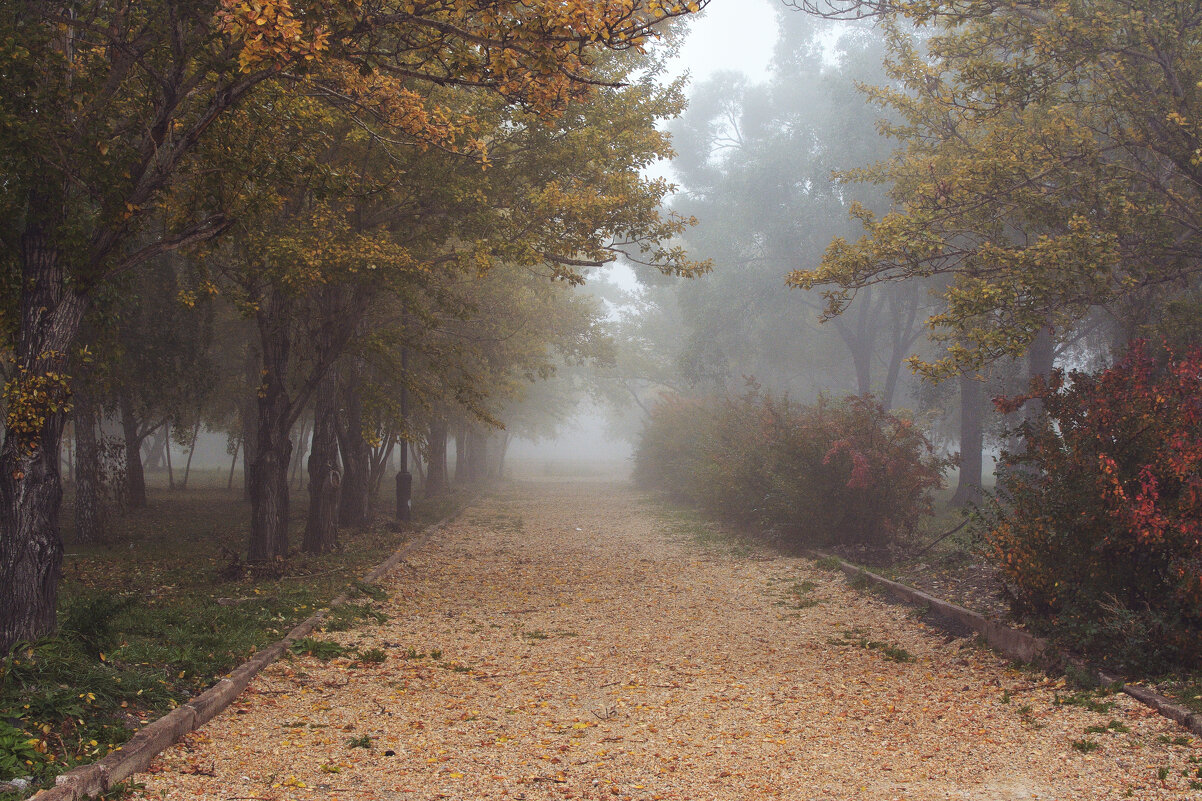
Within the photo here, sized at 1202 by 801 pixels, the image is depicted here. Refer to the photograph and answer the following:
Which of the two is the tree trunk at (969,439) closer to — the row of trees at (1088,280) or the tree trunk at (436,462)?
the row of trees at (1088,280)

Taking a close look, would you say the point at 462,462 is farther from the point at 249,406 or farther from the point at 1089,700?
the point at 1089,700

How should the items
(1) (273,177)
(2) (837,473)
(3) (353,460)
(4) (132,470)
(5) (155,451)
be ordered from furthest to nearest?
1. (5) (155,451)
2. (4) (132,470)
3. (3) (353,460)
4. (2) (837,473)
5. (1) (273,177)

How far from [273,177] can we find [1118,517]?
6.89 meters

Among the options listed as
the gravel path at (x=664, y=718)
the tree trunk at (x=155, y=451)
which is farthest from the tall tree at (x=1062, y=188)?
the tree trunk at (x=155, y=451)

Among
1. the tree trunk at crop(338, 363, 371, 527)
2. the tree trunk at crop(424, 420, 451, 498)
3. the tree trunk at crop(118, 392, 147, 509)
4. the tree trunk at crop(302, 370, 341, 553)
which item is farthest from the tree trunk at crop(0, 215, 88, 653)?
the tree trunk at crop(424, 420, 451, 498)

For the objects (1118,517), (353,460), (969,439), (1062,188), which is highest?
(1062,188)

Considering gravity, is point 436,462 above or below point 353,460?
below

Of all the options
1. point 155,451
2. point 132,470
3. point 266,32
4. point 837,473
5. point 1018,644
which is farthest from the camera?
point 155,451

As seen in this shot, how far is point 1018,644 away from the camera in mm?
7105

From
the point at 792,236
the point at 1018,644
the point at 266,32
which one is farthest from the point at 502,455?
the point at 266,32

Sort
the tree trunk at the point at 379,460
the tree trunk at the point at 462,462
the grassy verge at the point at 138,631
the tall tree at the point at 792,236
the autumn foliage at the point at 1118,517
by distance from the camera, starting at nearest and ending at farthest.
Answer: the grassy verge at the point at 138,631
the autumn foliage at the point at 1118,517
the tree trunk at the point at 379,460
the tall tree at the point at 792,236
the tree trunk at the point at 462,462

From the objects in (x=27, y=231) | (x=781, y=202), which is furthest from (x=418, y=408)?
(x=781, y=202)

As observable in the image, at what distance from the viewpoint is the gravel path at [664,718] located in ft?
14.8

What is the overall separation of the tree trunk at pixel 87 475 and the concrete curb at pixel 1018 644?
11233 millimetres
